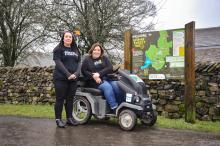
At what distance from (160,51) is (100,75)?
87.2 inches

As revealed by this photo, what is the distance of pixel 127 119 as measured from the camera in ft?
26.1

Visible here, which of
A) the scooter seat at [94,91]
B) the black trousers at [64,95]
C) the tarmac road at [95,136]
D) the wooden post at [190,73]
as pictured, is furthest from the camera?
the wooden post at [190,73]

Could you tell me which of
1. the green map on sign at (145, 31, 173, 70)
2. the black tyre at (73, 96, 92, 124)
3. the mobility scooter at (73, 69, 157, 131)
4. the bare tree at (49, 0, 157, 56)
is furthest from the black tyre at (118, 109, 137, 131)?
the bare tree at (49, 0, 157, 56)

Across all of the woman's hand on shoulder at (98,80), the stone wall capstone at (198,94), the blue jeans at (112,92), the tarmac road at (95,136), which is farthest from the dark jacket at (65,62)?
the stone wall capstone at (198,94)

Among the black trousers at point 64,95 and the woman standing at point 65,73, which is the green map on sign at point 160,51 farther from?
the black trousers at point 64,95

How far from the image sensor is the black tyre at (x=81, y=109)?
8633 mm

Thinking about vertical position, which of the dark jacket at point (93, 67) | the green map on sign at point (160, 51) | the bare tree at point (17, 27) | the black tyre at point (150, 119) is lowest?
the black tyre at point (150, 119)

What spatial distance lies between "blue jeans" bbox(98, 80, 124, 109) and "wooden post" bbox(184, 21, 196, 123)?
1.77 meters

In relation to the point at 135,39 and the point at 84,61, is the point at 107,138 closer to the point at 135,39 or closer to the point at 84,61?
the point at 84,61

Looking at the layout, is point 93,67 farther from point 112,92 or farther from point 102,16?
point 102,16

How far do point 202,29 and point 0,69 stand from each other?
87.0 ft

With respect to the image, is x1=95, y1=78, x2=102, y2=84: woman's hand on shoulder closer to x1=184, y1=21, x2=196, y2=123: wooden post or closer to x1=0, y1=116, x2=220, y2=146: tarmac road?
x1=0, y1=116, x2=220, y2=146: tarmac road

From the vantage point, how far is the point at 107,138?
277 inches

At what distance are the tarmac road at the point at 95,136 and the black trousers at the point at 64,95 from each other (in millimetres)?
377
